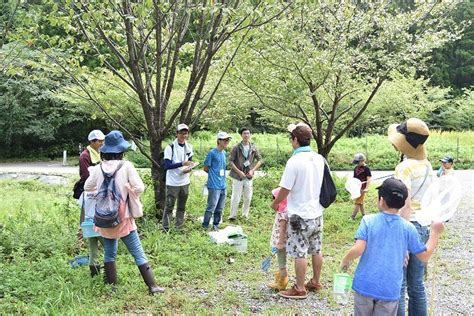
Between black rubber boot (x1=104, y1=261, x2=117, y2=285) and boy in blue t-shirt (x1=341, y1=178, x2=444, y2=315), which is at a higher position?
boy in blue t-shirt (x1=341, y1=178, x2=444, y2=315)

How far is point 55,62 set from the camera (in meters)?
6.84

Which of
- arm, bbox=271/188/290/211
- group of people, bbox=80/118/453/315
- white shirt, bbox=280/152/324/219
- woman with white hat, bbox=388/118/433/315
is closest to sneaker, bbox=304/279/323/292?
group of people, bbox=80/118/453/315

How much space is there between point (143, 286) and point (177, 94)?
14457mm

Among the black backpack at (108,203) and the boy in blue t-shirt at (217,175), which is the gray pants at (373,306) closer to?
the black backpack at (108,203)

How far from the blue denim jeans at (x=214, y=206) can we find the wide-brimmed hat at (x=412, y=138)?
4.38 meters

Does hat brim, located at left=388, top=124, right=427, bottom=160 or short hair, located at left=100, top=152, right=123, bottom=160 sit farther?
short hair, located at left=100, top=152, right=123, bottom=160

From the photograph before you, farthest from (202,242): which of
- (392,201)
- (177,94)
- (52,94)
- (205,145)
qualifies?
(52,94)

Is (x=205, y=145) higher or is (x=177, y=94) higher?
(x=177, y=94)

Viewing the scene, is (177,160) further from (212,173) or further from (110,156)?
(110,156)

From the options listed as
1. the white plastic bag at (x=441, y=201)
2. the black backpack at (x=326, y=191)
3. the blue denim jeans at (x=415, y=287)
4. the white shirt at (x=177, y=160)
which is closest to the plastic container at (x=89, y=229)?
the white shirt at (x=177, y=160)

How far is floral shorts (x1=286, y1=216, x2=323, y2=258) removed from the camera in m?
4.61

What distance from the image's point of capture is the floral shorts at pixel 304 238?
461 cm

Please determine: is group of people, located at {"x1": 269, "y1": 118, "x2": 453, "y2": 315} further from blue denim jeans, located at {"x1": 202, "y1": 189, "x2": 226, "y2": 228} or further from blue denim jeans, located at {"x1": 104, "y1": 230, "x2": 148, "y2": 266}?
blue denim jeans, located at {"x1": 202, "y1": 189, "x2": 226, "y2": 228}

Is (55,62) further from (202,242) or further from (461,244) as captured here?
(461,244)
